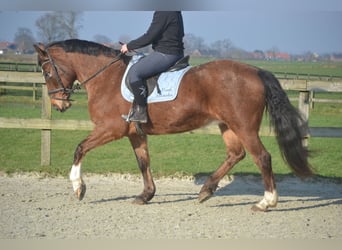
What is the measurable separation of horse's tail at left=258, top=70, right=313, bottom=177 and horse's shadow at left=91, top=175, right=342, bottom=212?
2.14 feet

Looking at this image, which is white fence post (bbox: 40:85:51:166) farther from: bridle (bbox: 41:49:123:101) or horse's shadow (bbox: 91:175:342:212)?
horse's shadow (bbox: 91:175:342:212)

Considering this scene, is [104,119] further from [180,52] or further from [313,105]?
[313,105]

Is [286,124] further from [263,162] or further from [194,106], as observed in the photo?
[194,106]

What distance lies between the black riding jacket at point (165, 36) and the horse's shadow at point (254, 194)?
2075 millimetres

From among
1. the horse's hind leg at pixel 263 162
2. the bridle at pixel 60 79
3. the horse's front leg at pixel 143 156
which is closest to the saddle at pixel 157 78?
the bridle at pixel 60 79

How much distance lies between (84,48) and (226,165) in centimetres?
246

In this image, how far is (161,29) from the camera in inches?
213

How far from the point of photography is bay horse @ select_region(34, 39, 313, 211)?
5492mm

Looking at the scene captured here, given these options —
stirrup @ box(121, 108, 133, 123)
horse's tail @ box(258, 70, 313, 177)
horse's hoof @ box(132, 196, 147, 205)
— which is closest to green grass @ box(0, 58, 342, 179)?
horse's tail @ box(258, 70, 313, 177)

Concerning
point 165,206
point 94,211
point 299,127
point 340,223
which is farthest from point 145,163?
point 340,223

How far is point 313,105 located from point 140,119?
15644 millimetres

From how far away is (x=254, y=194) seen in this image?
6.90m

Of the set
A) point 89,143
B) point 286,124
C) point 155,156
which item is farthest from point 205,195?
point 155,156

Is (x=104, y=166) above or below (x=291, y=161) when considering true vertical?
below
